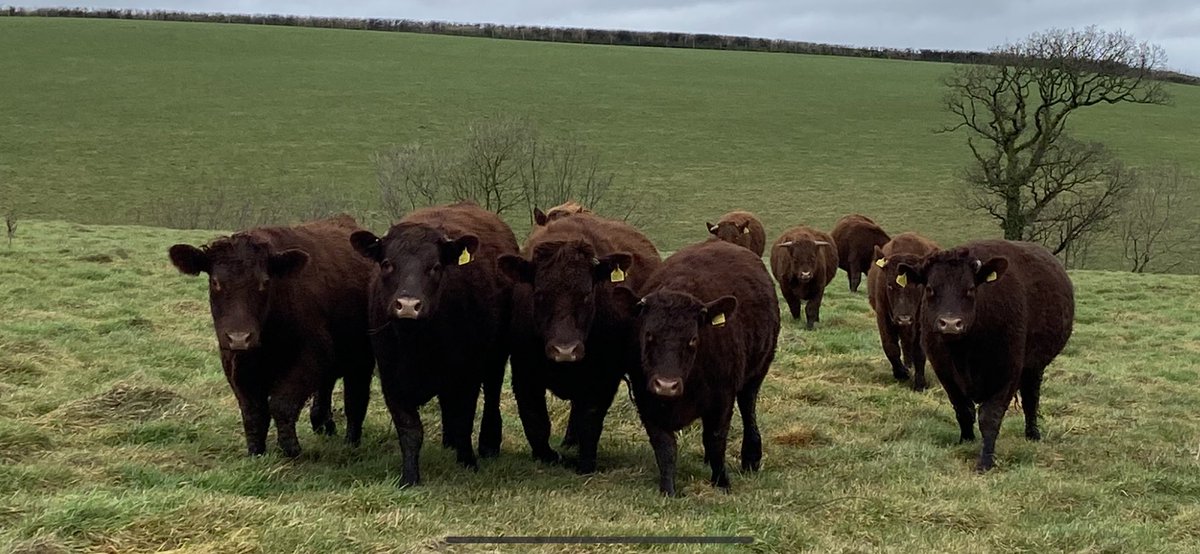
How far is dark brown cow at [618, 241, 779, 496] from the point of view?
6.84 metres

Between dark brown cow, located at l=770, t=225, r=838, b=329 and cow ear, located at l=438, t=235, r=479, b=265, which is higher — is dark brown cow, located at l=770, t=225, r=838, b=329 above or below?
below

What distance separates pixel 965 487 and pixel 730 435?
2.36m

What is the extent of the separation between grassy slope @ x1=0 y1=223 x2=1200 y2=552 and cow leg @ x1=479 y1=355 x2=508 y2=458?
0.48 ft

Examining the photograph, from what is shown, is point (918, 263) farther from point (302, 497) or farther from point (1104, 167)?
point (1104, 167)

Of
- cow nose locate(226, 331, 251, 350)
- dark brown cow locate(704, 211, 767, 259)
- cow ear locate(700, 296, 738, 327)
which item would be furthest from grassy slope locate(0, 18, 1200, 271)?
cow nose locate(226, 331, 251, 350)

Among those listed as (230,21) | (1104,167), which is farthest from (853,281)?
(230,21)

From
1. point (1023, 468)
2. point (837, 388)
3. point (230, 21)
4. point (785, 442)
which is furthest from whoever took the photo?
point (230, 21)

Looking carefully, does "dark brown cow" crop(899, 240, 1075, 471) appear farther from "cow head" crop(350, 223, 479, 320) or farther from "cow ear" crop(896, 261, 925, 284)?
"cow head" crop(350, 223, 479, 320)

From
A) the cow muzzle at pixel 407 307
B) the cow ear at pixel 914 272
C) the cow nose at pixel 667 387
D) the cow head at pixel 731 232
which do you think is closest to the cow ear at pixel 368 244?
the cow muzzle at pixel 407 307

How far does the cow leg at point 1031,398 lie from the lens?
8.99 m

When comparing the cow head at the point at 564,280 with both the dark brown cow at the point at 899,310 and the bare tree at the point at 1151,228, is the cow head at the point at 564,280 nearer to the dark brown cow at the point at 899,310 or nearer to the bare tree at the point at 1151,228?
the dark brown cow at the point at 899,310

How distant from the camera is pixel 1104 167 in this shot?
36.0 metres

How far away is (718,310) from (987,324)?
2610 mm

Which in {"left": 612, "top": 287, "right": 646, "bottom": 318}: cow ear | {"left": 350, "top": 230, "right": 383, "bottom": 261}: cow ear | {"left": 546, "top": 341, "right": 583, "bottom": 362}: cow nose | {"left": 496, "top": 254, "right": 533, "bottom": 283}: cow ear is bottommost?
{"left": 546, "top": 341, "right": 583, "bottom": 362}: cow nose
